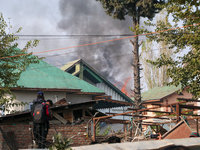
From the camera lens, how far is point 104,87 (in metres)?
31.8

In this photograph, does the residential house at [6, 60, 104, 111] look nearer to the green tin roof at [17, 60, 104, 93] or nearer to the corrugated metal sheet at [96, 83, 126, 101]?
the green tin roof at [17, 60, 104, 93]

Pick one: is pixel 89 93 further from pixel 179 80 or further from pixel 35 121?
pixel 35 121

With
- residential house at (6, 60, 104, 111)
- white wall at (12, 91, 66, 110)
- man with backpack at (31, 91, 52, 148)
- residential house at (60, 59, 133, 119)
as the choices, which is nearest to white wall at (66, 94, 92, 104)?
residential house at (6, 60, 104, 111)

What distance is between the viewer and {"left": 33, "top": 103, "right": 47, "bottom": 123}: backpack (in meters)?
7.83

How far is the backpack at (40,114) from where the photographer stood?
7.83 metres

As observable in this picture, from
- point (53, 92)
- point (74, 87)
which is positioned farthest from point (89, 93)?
point (53, 92)

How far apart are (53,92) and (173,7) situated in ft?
40.1

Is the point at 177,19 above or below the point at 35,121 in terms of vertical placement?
above

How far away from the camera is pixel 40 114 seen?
308 inches

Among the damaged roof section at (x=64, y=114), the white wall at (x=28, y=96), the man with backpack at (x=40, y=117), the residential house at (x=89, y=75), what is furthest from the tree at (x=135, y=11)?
the man with backpack at (x=40, y=117)

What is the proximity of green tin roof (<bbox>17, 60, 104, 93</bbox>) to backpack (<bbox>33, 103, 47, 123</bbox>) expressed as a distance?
1199 centimetres

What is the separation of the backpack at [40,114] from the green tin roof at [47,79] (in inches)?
472

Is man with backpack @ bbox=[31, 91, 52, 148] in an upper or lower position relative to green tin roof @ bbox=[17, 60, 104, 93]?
lower

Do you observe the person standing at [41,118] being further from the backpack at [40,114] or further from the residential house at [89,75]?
the residential house at [89,75]
